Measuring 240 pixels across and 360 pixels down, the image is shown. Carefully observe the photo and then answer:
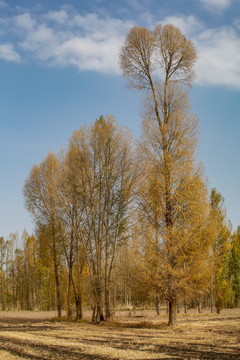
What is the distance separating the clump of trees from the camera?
16.9 m

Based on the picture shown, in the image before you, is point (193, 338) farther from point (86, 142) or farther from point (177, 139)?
point (86, 142)

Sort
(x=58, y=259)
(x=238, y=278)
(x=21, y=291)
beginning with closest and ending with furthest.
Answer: (x=58, y=259)
(x=238, y=278)
(x=21, y=291)

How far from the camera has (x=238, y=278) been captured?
46094 mm

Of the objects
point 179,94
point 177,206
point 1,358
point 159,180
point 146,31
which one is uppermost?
point 146,31

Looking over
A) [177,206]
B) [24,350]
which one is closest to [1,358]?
[24,350]

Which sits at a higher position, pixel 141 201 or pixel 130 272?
pixel 141 201

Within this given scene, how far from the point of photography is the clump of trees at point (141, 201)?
1694 centimetres

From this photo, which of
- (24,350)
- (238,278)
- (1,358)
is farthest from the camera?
(238,278)

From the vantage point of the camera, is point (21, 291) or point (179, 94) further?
point (21, 291)

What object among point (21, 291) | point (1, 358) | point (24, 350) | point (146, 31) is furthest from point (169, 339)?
point (21, 291)

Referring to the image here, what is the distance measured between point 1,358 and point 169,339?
6.25m

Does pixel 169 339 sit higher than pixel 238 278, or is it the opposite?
pixel 169 339

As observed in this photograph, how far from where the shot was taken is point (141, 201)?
18125mm

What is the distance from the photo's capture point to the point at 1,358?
899 centimetres
